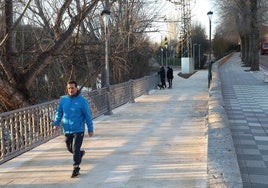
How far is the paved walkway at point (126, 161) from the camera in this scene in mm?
5906

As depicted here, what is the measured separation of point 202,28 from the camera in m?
76.1

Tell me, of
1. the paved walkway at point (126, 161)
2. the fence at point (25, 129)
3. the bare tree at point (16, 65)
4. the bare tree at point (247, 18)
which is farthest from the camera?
the bare tree at point (247, 18)

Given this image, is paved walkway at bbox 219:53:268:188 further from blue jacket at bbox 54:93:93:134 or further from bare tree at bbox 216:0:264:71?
bare tree at bbox 216:0:264:71

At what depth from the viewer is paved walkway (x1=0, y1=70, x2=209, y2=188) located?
5.91 meters

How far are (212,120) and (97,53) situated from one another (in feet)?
23.4

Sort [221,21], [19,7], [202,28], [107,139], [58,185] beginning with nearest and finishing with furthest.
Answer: [58,185] → [107,139] → [19,7] → [221,21] → [202,28]

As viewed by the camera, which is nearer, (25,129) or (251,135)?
(25,129)

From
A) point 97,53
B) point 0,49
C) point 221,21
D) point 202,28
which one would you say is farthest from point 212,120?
point 202,28

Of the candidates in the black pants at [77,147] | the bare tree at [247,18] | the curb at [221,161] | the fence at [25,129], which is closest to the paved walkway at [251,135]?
the curb at [221,161]

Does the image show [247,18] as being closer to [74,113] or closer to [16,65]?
[16,65]

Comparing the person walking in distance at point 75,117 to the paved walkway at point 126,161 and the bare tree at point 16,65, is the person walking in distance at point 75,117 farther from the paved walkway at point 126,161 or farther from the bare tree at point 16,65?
the bare tree at point 16,65

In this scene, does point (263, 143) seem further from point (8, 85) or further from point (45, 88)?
point (45, 88)

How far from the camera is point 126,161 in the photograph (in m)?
7.05

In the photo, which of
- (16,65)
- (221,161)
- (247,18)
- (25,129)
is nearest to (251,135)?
(221,161)
